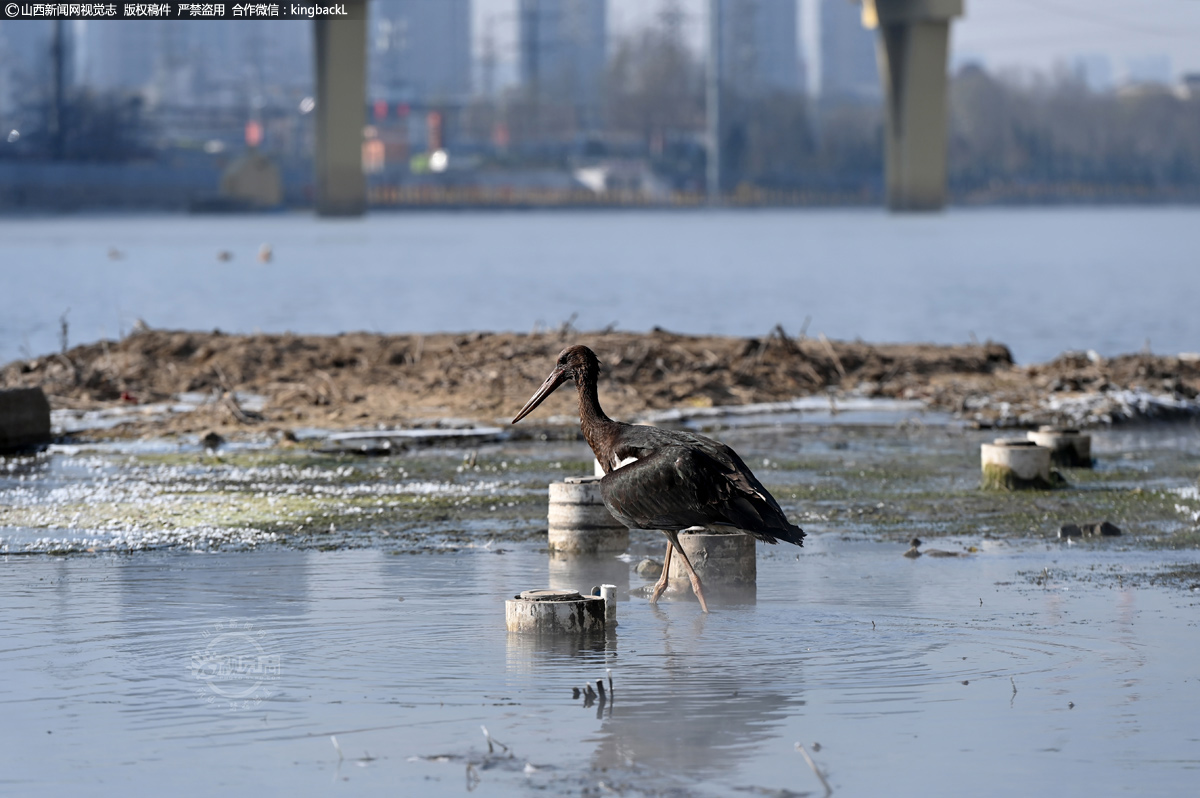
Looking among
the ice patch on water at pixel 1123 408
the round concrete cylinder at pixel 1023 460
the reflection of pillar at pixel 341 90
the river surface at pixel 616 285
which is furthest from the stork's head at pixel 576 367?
the reflection of pillar at pixel 341 90

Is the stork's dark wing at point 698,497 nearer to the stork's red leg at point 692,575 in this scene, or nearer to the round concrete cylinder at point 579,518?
the stork's red leg at point 692,575

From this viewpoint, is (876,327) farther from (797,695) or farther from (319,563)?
(797,695)

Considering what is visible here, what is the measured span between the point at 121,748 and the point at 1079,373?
17497mm

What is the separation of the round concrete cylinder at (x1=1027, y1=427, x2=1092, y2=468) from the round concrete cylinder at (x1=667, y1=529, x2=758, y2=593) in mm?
5738

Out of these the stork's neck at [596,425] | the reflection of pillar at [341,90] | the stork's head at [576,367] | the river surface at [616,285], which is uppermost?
the reflection of pillar at [341,90]

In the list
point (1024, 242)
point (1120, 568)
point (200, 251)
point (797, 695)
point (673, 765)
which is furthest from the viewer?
point (1024, 242)

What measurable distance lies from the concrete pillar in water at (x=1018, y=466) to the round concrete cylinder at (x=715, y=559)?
440 cm

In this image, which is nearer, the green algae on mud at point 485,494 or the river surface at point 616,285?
the green algae on mud at point 485,494

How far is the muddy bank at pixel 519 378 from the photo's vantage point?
19.4m

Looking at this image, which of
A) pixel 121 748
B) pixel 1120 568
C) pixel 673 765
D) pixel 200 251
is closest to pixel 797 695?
pixel 673 765

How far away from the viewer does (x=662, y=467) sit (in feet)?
29.0

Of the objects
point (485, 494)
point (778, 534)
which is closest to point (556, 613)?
point (778, 534)

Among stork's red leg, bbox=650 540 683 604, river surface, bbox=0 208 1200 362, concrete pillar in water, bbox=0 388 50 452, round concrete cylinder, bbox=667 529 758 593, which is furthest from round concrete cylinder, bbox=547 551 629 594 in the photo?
river surface, bbox=0 208 1200 362

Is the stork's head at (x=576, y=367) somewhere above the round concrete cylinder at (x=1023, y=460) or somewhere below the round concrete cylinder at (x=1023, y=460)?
above
